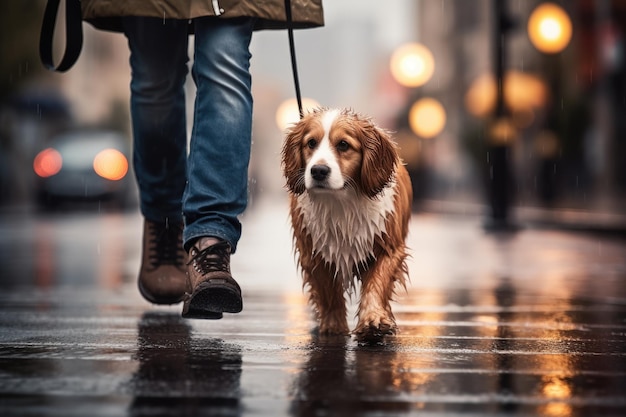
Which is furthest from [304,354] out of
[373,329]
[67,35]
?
[67,35]

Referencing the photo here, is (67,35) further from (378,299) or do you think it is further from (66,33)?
(378,299)

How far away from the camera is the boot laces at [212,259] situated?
434 cm

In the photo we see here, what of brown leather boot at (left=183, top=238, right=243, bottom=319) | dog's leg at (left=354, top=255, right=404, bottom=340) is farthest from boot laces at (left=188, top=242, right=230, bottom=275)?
dog's leg at (left=354, top=255, right=404, bottom=340)

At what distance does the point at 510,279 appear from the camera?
26.6ft

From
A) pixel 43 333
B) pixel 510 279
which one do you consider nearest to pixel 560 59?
pixel 510 279

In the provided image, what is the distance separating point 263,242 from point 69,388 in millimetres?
11157

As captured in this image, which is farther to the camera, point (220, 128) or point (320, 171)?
point (220, 128)

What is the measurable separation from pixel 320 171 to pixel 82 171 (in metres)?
19.4

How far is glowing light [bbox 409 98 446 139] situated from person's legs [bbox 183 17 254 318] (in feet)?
108

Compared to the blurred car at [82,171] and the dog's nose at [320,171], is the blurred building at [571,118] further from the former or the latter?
the dog's nose at [320,171]

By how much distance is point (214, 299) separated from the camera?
4.20 meters

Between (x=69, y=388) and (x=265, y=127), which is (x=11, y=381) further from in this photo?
(x=265, y=127)

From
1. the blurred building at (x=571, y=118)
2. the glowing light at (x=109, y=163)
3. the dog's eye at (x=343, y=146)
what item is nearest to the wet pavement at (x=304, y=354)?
the dog's eye at (x=343, y=146)

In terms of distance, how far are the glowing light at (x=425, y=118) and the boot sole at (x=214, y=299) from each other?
110 ft
